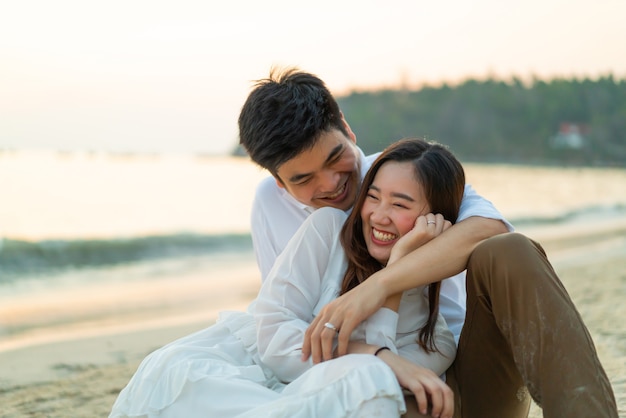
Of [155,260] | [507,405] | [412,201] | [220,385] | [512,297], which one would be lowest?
[155,260]

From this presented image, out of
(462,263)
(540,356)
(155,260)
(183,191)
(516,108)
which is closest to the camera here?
(540,356)

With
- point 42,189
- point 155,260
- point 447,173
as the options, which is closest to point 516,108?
point 42,189

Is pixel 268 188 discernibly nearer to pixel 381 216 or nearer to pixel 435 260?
pixel 381 216

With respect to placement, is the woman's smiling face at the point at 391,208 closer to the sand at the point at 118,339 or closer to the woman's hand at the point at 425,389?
the woman's hand at the point at 425,389

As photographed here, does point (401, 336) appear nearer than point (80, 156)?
Yes

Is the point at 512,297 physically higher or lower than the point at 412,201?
lower

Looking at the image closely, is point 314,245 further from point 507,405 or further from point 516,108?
point 516,108

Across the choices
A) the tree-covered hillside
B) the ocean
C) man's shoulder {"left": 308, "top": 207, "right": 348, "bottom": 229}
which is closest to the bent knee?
man's shoulder {"left": 308, "top": 207, "right": 348, "bottom": 229}

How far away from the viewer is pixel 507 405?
8.44 feet

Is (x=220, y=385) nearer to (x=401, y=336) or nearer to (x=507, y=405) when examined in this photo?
(x=401, y=336)

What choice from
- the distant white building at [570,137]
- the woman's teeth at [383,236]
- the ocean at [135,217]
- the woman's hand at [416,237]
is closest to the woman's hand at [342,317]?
the woman's hand at [416,237]

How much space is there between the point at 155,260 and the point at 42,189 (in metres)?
8.63

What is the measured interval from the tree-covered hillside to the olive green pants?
4279cm

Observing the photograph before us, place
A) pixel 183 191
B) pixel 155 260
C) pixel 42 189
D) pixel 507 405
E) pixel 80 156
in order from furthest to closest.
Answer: pixel 80 156 → pixel 183 191 → pixel 42 189 → pixel 155 260 → pixel 507 405
